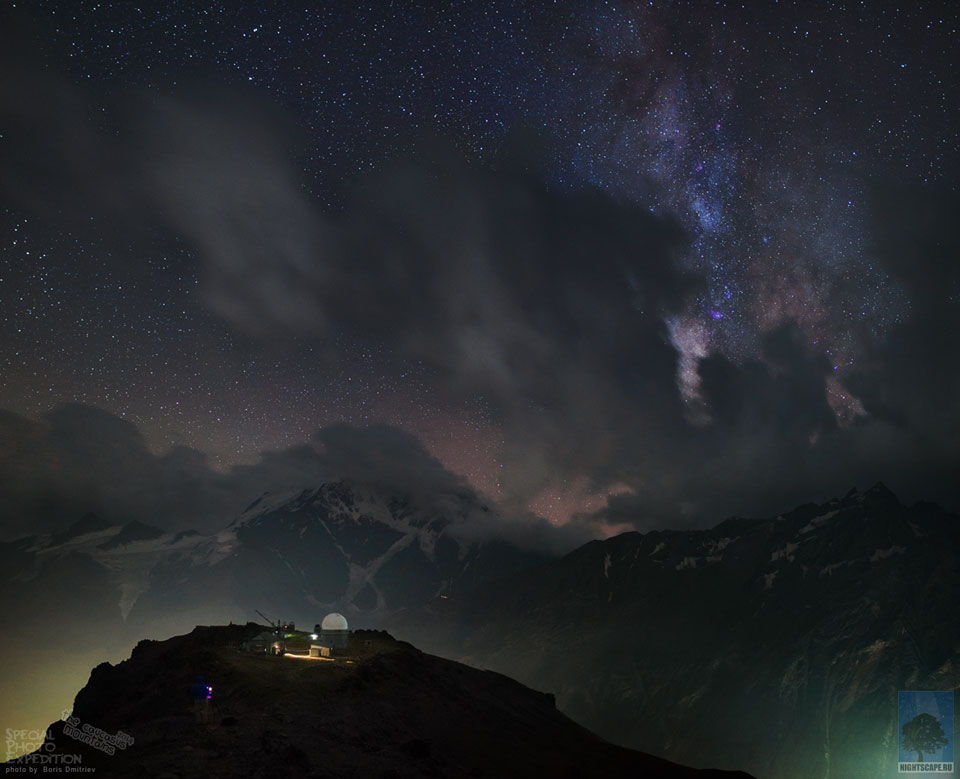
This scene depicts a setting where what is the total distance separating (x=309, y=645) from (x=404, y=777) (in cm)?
5242

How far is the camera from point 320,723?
6075 centimetres

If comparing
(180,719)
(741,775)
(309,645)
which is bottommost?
(741,775)

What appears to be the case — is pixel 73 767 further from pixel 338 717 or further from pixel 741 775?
pixel 741 775

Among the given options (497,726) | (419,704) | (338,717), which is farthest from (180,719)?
(497,726)

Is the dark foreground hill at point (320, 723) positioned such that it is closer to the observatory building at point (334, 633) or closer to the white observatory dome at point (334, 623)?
the observatory building at point (334, 633)

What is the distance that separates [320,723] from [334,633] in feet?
148

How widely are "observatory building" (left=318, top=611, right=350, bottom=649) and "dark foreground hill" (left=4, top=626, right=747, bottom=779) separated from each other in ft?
11.1

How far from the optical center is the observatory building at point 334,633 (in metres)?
102

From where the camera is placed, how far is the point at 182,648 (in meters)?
91.9

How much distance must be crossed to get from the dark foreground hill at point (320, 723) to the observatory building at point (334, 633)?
3.38 meters

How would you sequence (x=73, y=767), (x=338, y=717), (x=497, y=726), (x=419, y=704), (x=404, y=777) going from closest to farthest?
(x=73, y=767), (x=404, y=777), (x=338, y=717), (x=419, y=704), (x=497, y=726)
